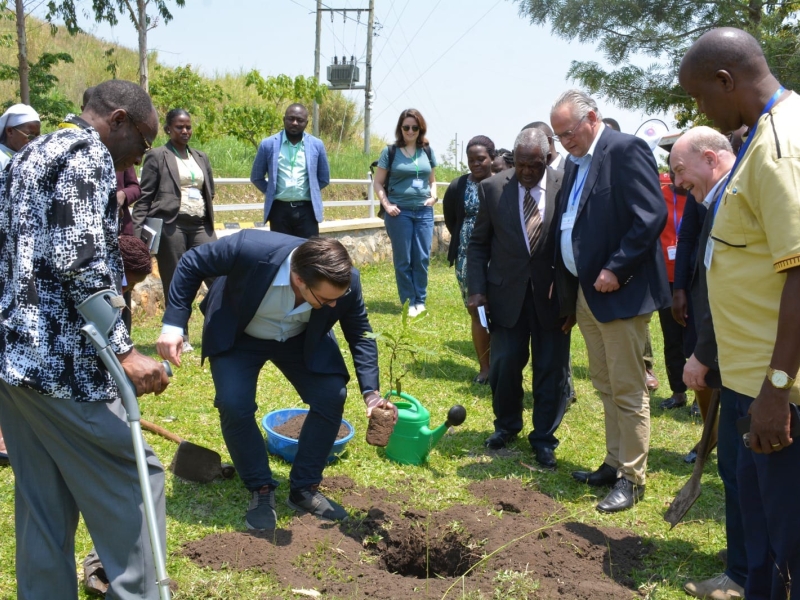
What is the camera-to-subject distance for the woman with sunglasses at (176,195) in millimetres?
7148

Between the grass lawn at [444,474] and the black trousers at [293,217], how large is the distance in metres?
1.75

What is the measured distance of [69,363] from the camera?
2588 millimetres

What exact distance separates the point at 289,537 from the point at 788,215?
2790 mm

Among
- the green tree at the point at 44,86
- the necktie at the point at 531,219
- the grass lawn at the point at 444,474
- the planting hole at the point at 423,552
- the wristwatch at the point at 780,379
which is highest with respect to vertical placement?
the green tree at the point at 44,86

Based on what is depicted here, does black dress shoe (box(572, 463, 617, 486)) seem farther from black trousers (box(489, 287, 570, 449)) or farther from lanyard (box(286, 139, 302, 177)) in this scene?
lanyard (box(286, 139, 302, 177))

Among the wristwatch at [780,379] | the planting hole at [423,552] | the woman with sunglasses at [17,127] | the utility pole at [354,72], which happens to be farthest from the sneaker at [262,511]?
the utility pole at [354,72]

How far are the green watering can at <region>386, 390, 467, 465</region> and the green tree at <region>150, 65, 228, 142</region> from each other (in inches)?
496

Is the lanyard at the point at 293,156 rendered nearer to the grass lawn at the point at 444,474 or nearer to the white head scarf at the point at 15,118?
the grass lawn at the point at 444,474

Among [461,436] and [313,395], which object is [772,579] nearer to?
[313,395]

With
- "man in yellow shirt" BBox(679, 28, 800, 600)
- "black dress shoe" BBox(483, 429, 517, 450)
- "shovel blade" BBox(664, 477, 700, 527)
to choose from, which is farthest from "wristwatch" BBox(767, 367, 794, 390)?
"black dress shoe" BBox(483, 429, 517, 450)

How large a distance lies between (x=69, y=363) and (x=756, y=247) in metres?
2.33

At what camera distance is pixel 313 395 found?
4.30m

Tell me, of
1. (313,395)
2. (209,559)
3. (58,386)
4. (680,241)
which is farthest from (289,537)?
(680,241)

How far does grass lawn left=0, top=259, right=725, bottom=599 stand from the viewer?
365cm
